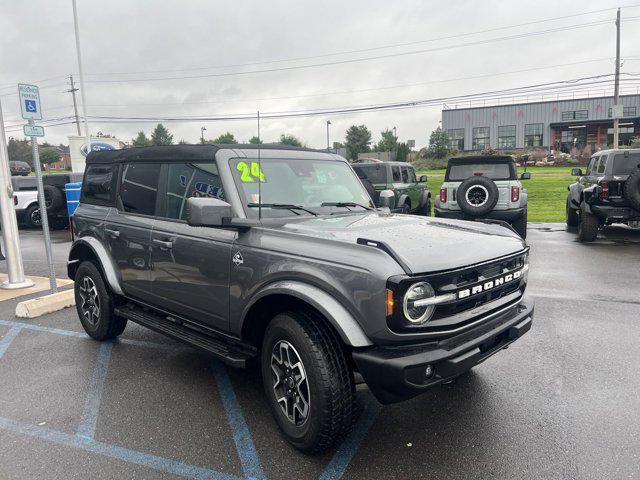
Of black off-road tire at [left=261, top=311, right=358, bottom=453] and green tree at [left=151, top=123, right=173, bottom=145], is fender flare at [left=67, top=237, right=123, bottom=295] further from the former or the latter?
green tree at [left=151, top=123, right=173, bottom=145]

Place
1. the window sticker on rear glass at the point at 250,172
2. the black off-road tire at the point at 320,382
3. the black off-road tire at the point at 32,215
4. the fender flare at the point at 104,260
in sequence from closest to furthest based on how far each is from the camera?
the black off-road tire at the point at 320,382
the window sticker on rear glass at the point at 250,172
the fender flare at the point at 104,260
the black off-road tire at the point at 32,215

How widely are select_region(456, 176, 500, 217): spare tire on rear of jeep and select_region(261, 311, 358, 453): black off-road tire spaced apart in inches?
321

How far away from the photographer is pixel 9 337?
5355 millimetres

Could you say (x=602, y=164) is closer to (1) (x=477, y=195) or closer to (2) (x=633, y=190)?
(2) (x=633, y=190)

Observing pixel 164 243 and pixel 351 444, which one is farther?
pixel 164 243

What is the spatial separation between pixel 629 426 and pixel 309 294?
2368 mm

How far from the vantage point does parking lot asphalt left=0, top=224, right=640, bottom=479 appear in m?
2.88

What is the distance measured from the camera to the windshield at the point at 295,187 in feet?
11.7

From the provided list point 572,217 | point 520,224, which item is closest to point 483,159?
point 520,224

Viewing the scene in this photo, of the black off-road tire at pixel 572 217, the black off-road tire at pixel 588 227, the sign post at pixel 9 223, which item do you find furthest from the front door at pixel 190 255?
the black off-road tire at pixel 572 217

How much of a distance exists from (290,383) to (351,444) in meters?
0.58

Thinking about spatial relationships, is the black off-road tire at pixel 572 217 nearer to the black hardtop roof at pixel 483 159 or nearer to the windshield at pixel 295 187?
the black hardtop roof at pixel 483 159

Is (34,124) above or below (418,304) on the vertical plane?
above

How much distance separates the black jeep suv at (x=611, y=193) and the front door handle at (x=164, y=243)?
9.03m
